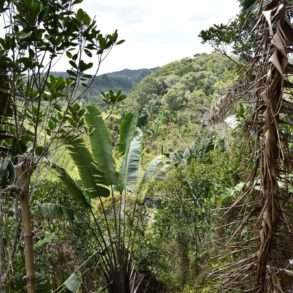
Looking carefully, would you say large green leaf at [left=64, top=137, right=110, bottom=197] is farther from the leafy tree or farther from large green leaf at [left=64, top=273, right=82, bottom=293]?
the leafy tree

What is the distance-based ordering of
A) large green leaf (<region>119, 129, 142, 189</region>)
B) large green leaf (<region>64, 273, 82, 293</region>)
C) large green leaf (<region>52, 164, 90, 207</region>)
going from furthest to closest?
large green leaf (<region>119, 129, 142, 189</region>) < large green leaf (<region>52, 164, 90, 207</region>) < large green leaf (<region>64, 273, 82, 293</region>)

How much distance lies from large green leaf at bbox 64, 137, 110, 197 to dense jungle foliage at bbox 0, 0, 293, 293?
12 millimetres

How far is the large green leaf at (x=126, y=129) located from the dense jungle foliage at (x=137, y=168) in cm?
1

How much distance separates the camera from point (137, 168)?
196 inches

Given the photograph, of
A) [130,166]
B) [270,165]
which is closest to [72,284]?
[130,166]

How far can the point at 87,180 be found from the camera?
4758 millimetres

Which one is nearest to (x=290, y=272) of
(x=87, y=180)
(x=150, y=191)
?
(x=87, y=180)

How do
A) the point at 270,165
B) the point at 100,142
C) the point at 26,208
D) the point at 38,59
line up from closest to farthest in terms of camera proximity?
the point at 270,165 < the point at 38,59 < the point at 26,208 < the point at 100,142

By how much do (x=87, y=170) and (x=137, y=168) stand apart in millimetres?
607

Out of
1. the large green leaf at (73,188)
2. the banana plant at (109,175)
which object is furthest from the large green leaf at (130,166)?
the large green leaf at (73,188)

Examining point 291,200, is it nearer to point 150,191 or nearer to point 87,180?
point 87,180

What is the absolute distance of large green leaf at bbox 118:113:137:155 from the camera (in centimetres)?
489

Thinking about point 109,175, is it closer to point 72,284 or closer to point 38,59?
point 72,284

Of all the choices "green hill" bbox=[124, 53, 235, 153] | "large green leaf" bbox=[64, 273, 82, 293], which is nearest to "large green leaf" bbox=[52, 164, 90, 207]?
"large green leaf" bbox=[64, 273, 82, 293]
